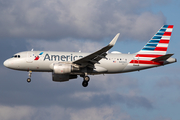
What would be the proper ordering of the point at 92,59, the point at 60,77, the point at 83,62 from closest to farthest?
1. the point at 92,59
2. the point at 83,62
3. the point at 60,77

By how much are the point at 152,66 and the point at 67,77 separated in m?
12.3

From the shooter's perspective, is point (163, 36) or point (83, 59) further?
point (163, 36)

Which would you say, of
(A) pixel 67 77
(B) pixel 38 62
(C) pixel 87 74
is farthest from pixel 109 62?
(B) pixel 38 62

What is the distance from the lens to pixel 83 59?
46.4 metres

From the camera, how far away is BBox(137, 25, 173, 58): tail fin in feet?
169

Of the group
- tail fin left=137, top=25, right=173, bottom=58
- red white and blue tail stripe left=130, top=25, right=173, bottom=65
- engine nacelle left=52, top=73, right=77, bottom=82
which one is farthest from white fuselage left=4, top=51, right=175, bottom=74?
engine nacelle left=52, top=73, right=77, bottom=82

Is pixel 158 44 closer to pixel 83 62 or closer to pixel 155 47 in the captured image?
pixel 155 47

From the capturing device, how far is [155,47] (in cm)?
5222

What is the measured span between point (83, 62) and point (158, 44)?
12.7 metres

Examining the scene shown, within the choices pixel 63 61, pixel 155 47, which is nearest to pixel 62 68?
pixel 63 61

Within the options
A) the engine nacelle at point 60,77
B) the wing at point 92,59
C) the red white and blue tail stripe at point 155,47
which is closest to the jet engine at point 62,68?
the wing at point 92,59

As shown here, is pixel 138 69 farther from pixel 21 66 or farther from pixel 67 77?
pixel 21 66

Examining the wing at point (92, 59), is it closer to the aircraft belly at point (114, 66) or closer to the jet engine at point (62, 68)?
the jet engine at point (62, 68)

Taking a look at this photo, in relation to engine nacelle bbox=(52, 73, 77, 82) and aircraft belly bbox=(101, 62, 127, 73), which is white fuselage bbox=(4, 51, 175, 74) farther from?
engine nacelle bbox=(52, 73, 77, 82)
